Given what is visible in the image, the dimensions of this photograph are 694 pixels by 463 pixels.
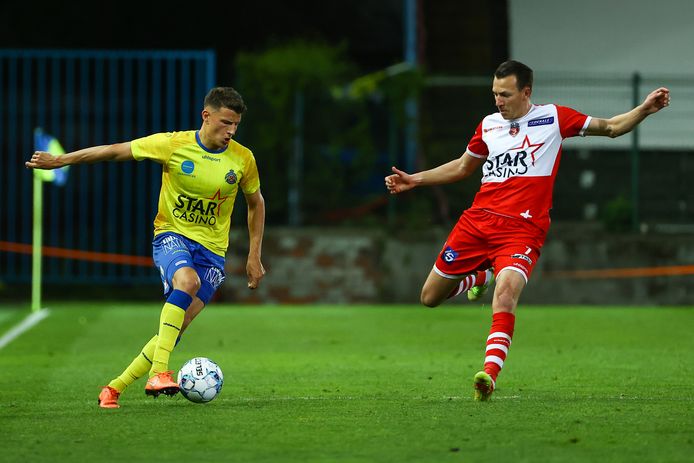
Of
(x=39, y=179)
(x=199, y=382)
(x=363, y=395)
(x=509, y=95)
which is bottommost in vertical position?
(x=363, y=395)

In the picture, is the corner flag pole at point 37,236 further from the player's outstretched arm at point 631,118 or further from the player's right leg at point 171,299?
the player's outstretched arm at point 631,118

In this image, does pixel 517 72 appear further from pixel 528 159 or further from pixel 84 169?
pixel 84 169

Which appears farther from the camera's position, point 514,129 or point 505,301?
point 514,129

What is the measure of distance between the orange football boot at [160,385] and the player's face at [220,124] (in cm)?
152

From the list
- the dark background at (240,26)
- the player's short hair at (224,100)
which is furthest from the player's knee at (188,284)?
the dark background at (240,26)

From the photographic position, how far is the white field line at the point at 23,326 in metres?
13.0

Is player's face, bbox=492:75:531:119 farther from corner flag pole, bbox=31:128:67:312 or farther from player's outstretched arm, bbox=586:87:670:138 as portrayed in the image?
corner flag pole, bbox=31:128:67:312

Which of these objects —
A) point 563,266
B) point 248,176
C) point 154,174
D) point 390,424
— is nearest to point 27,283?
point 154,174

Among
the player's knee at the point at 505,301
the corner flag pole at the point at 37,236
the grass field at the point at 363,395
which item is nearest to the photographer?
the grass field at the point at 363,395

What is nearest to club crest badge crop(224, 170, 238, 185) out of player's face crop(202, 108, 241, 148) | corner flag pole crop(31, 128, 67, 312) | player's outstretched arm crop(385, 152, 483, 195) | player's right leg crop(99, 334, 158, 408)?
player's face crop(202, 108, 241, 148)

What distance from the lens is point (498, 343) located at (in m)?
7.99

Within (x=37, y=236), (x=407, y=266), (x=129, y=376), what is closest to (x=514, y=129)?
(x=129, y=376)

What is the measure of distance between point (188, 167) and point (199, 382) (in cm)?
134

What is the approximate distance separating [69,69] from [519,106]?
485 inches
